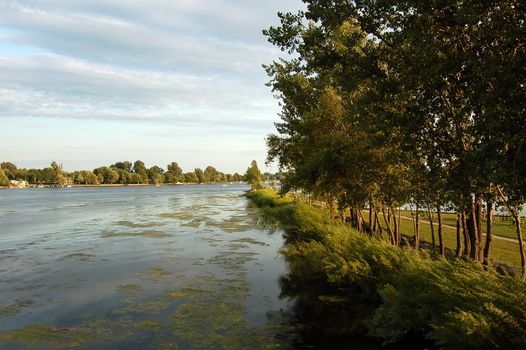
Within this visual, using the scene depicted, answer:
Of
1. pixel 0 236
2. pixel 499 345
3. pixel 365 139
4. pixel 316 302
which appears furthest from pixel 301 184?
pixel 0 236

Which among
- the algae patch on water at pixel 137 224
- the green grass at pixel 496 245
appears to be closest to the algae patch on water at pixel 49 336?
the green grass at pixel 496 245

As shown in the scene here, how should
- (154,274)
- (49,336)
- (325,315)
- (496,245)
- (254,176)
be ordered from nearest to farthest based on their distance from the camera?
(49,336), (325,315), (154,274), (496,245), (254,176)

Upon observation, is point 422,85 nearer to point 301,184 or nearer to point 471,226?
point 471,226

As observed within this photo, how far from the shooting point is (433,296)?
34.2ft

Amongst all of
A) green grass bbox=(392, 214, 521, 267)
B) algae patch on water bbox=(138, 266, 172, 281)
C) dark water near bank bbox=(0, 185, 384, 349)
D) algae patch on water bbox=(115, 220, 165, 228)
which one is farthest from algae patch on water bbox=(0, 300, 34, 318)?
algae patch on water bbox=(115, 220, 165, 228)

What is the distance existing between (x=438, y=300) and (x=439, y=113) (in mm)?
4582

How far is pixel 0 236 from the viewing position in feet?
110

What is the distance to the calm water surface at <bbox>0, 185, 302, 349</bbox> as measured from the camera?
12.7 meters

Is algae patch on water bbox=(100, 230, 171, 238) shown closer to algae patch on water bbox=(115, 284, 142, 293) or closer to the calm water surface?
the calm water surface

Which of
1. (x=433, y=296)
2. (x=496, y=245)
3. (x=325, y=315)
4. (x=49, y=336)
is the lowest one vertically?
(x=325, y=315)

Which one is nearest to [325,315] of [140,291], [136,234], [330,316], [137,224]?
[330,316]

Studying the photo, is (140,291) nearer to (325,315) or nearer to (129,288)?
(129,288)

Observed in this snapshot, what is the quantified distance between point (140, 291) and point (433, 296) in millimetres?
11556

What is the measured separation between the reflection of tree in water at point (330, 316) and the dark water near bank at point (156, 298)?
6cm
